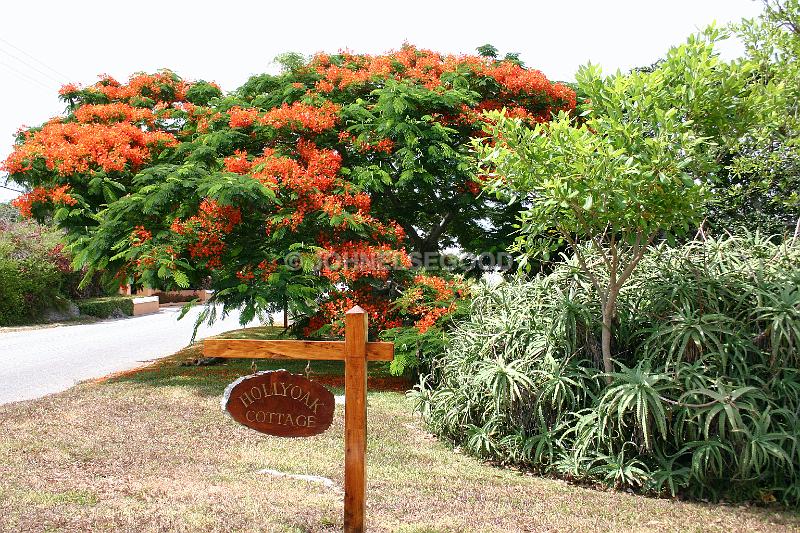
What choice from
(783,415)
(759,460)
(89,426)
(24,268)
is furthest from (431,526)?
(24,268)

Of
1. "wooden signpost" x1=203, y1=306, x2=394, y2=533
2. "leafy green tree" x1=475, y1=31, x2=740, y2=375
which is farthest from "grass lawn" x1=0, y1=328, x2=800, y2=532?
"leafy green tree" x1=475, y1=31, x2=740, y2=375

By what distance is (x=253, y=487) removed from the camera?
6.08 metres

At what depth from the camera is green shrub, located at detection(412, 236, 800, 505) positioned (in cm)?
650

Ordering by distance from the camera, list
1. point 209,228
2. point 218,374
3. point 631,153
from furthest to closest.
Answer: point 218,374 → point 209,228 → point 631,153

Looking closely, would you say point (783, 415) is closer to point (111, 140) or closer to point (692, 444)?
point (692, 444)

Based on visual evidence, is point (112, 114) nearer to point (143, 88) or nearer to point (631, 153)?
point (143, 88)

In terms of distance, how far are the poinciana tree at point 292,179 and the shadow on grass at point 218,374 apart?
1365mm

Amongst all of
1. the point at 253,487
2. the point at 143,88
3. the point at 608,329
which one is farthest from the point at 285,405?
the point at 143,88

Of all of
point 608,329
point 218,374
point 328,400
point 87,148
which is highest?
point 87,148

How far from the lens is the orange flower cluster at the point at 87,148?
40.1 ft

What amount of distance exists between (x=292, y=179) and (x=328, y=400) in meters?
7.11

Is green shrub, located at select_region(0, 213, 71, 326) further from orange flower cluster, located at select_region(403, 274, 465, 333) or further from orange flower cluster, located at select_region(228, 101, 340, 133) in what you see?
orange flower cluster, located at select_region(403, 274, 465, 333)

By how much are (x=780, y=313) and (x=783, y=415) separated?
38.9 inches

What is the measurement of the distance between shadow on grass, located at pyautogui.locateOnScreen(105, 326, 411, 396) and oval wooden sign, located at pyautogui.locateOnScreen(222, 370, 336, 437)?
6573mm
